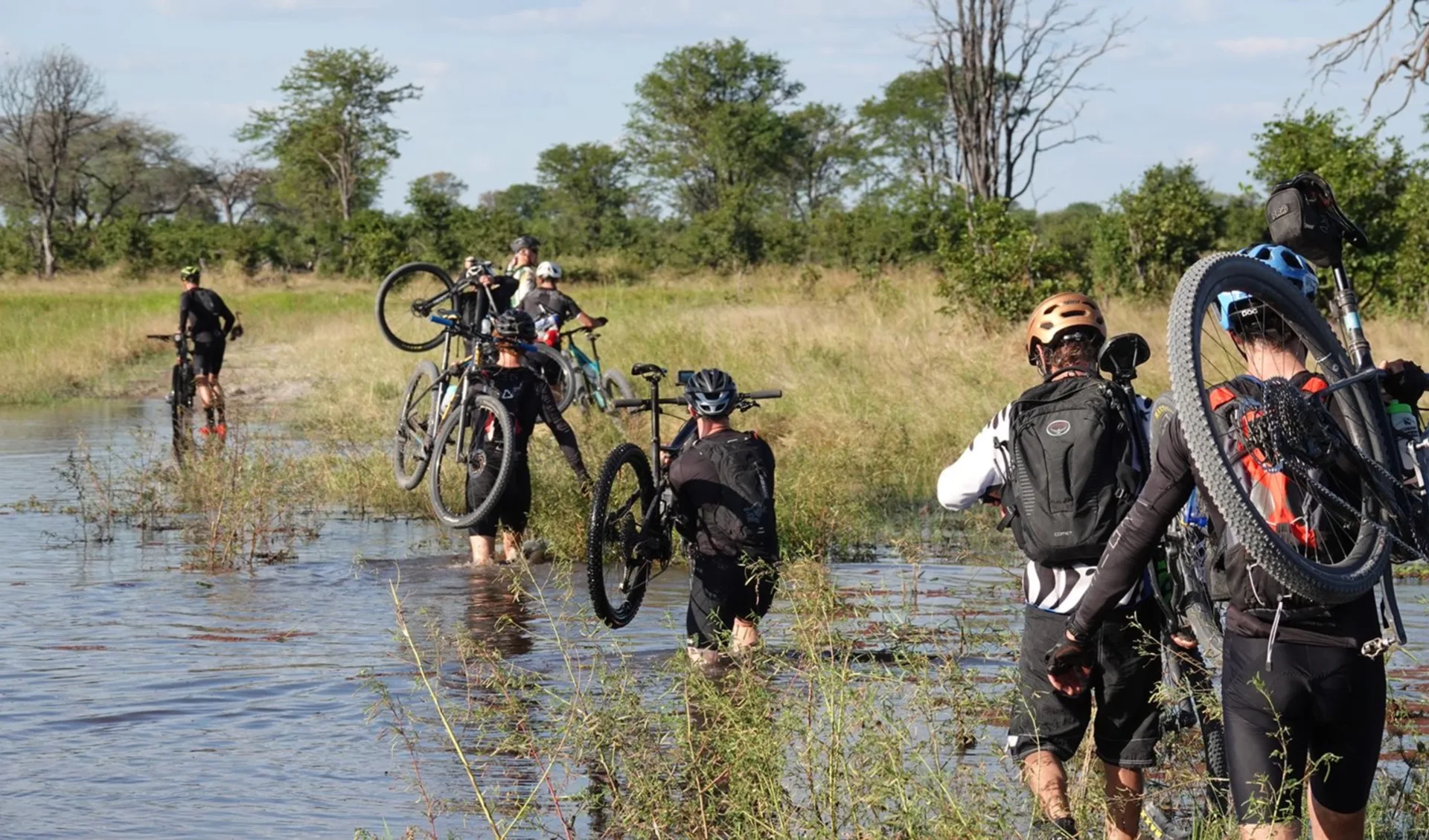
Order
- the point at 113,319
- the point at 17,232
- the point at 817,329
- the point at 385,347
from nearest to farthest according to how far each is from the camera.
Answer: the point at 817,329, the point at 385,347, the point at 113,319, the point at 17,232

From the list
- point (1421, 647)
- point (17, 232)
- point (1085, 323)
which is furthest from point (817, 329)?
point (17, 232)

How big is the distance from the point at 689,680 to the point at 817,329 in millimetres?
17770

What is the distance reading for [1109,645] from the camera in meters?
5.08

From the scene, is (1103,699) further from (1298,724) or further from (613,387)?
(613,387)

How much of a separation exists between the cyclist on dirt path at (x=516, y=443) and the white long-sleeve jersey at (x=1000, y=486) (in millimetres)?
6201

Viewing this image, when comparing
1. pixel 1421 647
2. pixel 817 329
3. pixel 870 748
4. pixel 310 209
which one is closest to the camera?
pixel 870 748

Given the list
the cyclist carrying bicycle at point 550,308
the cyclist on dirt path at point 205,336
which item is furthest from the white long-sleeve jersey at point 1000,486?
the cyclist on dirt path at point 205,336

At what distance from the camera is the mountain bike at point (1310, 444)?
13.0ft

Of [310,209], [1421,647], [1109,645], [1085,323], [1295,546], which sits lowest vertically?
[1421,647]

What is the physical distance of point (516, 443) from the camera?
11.1 meters

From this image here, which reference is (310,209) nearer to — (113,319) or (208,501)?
(113,319)

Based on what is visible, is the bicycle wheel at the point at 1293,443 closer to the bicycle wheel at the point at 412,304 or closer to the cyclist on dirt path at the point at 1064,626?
the cyclist on dirt path at the point at 1064,626

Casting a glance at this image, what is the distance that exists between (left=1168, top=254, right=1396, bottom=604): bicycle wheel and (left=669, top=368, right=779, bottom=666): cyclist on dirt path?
3544 millimetres

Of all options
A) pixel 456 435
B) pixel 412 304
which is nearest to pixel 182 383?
pixel 412 304
